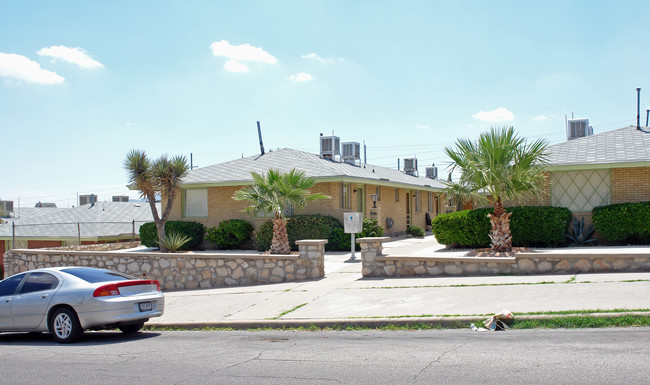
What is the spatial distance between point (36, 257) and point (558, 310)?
17.5 m

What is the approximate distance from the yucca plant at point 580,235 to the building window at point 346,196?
8.57 meters

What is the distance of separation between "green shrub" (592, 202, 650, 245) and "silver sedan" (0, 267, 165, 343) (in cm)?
1336

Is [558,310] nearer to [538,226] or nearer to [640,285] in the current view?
[640,285]

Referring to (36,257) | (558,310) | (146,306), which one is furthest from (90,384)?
(36,257)

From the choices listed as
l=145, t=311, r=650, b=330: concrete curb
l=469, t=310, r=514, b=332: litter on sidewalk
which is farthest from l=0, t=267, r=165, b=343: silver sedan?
l=469, t=310, r=514, b=332: litter on sidewalk

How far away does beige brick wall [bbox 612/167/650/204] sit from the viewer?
18094 millimetres

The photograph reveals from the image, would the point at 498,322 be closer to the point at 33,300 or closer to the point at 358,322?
the point at 358,322

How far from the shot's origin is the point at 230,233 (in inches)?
907

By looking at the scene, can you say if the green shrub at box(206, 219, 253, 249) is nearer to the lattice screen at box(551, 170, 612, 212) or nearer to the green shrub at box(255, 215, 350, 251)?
the green shrub at box(255, 215, 350, 251)

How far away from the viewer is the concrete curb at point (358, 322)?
865 cm

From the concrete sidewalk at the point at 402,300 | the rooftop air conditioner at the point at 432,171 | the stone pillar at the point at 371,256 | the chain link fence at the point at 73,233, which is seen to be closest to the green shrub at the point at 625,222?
the concrete sidewalk at the point at 402,300

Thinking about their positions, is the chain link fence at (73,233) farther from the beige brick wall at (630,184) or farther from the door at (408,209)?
the beige brick wall at (630,184)

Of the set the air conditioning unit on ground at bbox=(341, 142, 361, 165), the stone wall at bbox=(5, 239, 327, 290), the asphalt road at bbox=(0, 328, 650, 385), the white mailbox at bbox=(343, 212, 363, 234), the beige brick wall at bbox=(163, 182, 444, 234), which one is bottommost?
the asphalt road at bbox=(0, 328, 650, 385)

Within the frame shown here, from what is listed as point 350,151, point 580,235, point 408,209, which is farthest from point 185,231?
point 580,235
